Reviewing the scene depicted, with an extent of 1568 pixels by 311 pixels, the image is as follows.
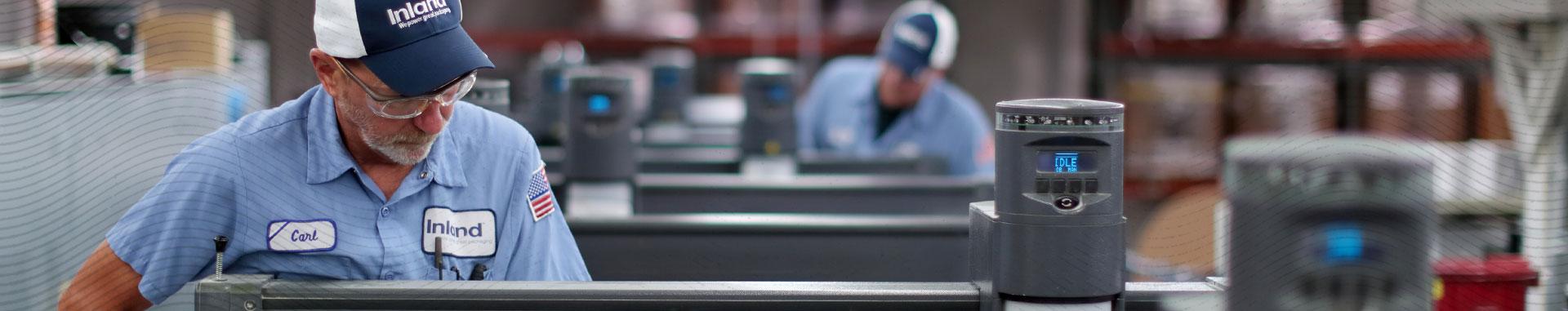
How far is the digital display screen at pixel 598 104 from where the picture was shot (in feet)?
11.5

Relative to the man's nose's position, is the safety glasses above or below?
above

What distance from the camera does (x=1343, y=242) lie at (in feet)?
4.20

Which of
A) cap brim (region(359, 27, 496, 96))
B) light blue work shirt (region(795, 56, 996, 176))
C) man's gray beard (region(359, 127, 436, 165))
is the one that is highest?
cap brim (region(359, 27, 496, 96))

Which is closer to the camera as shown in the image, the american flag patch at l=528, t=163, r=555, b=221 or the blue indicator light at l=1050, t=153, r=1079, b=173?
the blue indicator light at l=1050, t=153, r=1079, b=173

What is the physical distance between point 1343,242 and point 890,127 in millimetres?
3466

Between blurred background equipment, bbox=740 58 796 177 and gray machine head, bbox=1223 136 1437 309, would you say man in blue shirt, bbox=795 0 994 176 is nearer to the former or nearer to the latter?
blurred background equipment, bbox=740 58 796 177

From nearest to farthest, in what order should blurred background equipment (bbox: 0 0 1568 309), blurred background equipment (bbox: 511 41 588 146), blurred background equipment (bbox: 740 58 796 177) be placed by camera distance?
blurred background equipment (bbox: 0 0 1568 309) → blurred background equipment (bbox: 740 58 796 177) → blurred background equipment (bbox: 511 41 588 146)

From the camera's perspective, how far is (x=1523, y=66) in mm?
2896

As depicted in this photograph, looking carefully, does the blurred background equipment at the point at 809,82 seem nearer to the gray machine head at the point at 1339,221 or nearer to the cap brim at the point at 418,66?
the gray machine head at the point at 1339,221

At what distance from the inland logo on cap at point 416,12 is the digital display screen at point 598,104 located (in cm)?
170

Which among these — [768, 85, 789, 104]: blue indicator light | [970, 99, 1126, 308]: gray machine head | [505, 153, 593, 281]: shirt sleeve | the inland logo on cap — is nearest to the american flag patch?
[505, 153, 593, 281]: shirt sleeve

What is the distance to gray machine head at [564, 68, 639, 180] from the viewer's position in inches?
137

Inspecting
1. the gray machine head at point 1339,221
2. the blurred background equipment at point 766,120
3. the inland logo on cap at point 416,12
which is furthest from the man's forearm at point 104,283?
the blurred background equipment at point 766,120

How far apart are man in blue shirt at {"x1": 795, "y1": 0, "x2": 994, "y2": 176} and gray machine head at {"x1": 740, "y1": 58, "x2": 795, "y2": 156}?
20 cm
